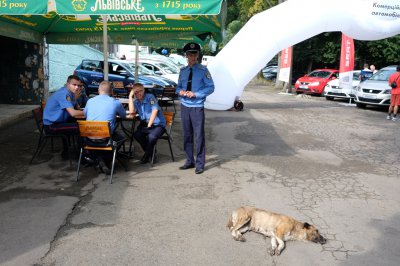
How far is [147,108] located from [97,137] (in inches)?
48.7

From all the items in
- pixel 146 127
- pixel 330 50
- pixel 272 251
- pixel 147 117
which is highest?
pixel 330 50

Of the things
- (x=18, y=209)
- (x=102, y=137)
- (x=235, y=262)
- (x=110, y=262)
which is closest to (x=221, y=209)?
(x=235, y=262)

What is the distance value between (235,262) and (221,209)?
1208 millimetres

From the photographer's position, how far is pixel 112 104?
576 centimetres

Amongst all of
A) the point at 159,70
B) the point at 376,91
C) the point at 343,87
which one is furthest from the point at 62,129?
the point at 343,87

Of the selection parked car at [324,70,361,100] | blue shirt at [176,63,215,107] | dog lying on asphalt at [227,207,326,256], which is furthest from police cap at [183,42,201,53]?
parked car at [324,70,361,100]

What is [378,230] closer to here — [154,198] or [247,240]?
[247,240]

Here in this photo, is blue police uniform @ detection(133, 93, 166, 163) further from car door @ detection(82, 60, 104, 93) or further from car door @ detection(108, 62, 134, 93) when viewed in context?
car door @ detection(82, 60, 104, 93)

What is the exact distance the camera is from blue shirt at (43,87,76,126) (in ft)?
20.3

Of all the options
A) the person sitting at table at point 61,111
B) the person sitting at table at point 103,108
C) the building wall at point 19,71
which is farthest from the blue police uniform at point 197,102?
the building wall at point 19,71

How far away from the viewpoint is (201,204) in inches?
191

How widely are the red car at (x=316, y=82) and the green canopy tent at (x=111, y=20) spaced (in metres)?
10.4

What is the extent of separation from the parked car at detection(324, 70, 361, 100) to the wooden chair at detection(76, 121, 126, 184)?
1330 cm

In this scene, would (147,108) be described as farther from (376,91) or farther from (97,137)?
(376,91)
